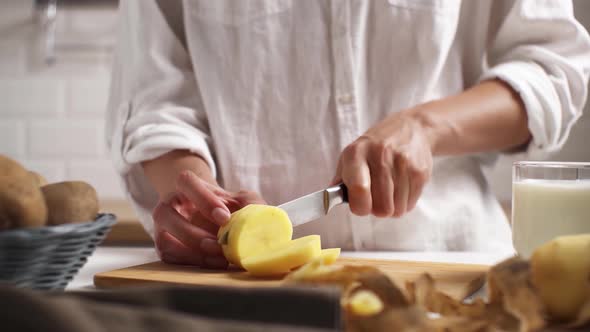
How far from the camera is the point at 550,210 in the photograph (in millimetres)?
839

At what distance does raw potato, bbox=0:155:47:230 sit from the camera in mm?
569

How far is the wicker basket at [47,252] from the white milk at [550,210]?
1.60 feet

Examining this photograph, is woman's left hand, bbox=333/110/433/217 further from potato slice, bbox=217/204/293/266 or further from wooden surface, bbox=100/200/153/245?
wooden surface, bbox=100/200/153/245

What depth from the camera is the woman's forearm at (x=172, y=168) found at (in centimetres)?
106

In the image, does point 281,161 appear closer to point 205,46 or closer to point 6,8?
point 205,46

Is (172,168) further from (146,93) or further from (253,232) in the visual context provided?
(253,232)

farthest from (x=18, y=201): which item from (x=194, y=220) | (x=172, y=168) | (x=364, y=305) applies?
(x=172, y=168)

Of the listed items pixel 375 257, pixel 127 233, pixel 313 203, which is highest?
pixel 313 203

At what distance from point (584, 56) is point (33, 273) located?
0.91 m

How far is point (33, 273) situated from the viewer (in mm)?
598

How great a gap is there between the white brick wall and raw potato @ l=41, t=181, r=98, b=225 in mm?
1727

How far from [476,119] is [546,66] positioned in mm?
155

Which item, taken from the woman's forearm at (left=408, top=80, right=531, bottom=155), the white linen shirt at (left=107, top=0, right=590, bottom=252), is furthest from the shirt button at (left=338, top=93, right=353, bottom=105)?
the woman's forearm at (left=408, top=80, right=531, bottom=155)

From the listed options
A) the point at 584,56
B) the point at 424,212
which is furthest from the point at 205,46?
the point at 584,56
